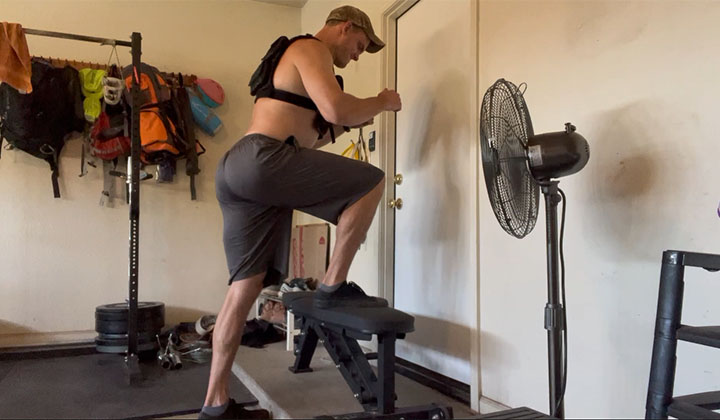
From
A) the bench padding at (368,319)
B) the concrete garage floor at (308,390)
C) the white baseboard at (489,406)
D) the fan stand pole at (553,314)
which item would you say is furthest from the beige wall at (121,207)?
the fan stand pole at (553,314)

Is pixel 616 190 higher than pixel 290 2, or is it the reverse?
pixel 290 2

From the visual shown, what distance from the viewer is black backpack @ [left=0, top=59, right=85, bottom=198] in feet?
10.0

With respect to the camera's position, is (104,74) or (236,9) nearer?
(104,74)

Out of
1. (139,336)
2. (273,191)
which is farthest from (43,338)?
(273,191)

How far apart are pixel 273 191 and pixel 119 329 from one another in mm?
1948

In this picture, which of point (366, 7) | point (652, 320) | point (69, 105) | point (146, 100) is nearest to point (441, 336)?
point (652, 320)

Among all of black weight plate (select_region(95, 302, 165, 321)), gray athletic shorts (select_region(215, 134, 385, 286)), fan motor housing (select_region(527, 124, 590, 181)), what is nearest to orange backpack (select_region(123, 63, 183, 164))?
black weight plate (select_region(95, 302, 165, 321))

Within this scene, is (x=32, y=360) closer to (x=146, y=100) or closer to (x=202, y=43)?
(x=146, y=100)

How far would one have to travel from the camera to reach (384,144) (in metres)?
2.81

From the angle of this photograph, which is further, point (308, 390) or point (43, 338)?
point (43, 338)

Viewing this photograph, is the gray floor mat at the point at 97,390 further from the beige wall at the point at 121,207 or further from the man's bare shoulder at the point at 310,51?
the man's bare shoulder at the point at 310,51

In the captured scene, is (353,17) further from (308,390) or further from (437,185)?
(308,390)

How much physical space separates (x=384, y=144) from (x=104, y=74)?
1.96m

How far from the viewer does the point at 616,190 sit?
147 centimetres
